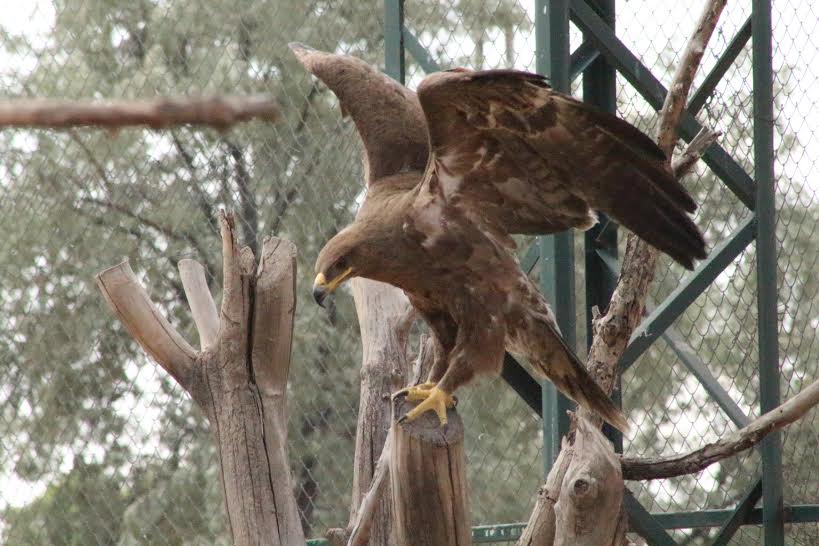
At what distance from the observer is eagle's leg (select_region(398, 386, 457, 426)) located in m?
2.27

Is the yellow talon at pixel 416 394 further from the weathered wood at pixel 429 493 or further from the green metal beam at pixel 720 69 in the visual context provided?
the green metal beam at pixel 720 69

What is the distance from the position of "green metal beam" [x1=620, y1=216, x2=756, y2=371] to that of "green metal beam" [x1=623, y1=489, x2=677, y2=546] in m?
0.47

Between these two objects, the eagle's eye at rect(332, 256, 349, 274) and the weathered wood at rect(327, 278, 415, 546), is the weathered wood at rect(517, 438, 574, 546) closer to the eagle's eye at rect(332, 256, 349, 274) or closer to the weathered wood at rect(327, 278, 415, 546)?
the weathered wood at rect(327, 278, 415, 546)

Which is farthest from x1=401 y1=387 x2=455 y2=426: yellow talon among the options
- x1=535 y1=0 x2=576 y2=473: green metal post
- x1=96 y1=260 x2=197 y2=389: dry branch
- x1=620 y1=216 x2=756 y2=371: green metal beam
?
x1=620 y1=216 x2=756 y2=371: green metal beam

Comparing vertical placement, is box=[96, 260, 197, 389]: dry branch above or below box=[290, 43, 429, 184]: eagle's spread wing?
below

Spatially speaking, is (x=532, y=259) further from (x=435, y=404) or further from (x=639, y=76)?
(x=435, y=404)

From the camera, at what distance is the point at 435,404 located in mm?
2365

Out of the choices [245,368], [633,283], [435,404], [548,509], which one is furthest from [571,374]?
[245,368]

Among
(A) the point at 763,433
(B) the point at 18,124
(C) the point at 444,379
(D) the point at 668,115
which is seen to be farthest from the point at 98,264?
(B) the point at 18,124

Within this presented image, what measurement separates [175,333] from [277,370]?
266 mm

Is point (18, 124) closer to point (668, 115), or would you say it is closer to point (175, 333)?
point (175, 333)

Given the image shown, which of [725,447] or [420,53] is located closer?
[725,447]

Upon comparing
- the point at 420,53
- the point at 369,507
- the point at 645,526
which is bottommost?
the point at 645,526

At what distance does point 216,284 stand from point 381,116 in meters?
1.35
